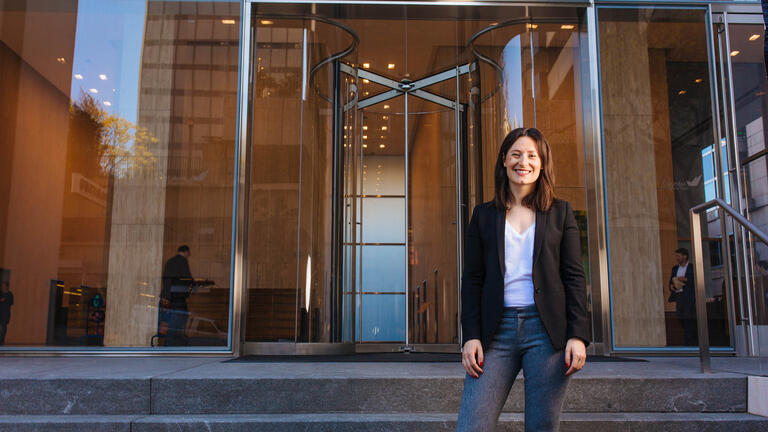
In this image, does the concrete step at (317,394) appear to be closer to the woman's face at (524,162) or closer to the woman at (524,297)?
the woman at (524,297)

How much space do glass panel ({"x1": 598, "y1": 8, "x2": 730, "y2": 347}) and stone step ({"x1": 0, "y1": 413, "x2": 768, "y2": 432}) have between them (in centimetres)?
235

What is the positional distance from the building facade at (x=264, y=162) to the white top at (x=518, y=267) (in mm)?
4065

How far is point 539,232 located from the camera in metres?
2.20

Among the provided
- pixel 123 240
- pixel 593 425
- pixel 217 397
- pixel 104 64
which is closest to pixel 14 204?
pixel 123 240

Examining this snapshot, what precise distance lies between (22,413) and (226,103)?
11.2 feet

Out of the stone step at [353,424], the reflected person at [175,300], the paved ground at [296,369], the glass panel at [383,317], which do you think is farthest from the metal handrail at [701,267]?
the glass panel at [383,317]

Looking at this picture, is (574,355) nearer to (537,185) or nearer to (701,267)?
(537,185)

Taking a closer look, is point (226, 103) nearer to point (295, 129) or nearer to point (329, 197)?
point (295, 129)

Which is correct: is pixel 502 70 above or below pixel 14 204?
above

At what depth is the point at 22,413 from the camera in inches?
152

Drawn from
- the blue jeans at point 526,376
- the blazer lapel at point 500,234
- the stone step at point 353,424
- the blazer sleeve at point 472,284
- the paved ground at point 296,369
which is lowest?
the stone step at point 353,424

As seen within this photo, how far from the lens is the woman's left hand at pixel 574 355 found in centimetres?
206

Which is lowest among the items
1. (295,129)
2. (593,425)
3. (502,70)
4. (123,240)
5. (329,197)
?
(593,425)

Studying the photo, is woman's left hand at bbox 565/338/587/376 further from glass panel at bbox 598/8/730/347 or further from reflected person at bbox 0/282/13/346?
reflected person at bbox 0/282/13/346
